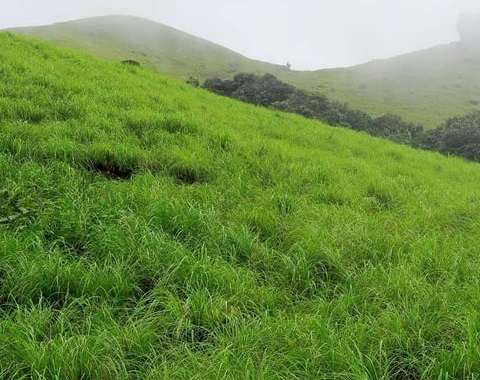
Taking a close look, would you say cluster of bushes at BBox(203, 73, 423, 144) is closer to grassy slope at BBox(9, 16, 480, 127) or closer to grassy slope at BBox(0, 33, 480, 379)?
grassy slope at BBox(0, 33, 480, 379)

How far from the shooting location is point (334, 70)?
131 m

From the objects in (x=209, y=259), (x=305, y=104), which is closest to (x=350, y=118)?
(x=305, y=104)

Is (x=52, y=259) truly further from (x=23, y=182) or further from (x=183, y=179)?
(x=183, y=179)

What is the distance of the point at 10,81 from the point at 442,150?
31581 mm

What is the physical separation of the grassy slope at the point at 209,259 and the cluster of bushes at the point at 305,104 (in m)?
28.7

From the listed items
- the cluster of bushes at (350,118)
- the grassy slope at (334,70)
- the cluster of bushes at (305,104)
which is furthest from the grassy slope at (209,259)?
the grassy slope at (334,70)

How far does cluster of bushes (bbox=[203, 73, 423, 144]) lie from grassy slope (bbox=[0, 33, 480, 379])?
94.0 ft

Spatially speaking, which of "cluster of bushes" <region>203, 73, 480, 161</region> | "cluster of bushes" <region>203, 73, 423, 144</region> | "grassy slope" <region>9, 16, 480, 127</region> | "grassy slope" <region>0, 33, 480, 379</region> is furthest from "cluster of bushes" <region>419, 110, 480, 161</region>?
"grassy slope" <region>9, 16, 480, 127</region>

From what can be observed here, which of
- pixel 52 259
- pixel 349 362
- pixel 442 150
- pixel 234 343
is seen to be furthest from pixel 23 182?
pixel 442 150

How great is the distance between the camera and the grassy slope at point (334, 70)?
93438 millimetres

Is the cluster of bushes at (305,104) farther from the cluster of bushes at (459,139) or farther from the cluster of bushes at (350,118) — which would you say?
the cluster of bushes at (459,139)

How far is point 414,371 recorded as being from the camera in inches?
149

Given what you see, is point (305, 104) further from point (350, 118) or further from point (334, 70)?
point (334, 70)

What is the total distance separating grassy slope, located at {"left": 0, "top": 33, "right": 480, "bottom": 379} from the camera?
3705mm
